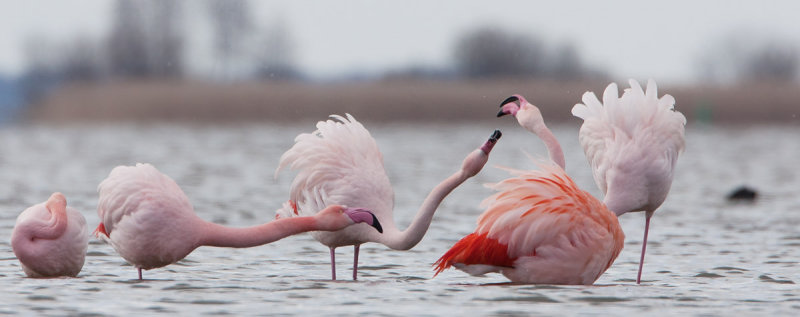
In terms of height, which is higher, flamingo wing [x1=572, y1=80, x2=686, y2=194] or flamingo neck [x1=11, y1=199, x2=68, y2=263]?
flamingo wing [x1=572, y1=80, x2=686, y2=194]

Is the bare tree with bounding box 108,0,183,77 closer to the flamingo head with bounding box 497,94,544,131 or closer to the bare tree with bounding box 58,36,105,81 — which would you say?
the bare tree with bounding box 58,36,105,81

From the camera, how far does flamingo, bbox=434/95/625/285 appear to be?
757 cm

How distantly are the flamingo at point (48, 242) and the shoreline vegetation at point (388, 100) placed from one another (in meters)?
26.5

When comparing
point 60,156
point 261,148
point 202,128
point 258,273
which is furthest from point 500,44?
point 258,273

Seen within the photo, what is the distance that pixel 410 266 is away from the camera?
9.32 m

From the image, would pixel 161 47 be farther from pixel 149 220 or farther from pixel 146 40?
pixel 149 220

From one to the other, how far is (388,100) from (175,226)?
2800 centimetres

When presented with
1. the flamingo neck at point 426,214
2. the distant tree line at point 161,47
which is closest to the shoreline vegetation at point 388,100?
the distant tree line at point 161,47

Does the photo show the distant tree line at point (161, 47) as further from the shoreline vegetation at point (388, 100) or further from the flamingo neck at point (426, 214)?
the flamingo neck at point (426, 214)

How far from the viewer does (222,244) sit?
7.52 meters

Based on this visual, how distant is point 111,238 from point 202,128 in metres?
36.3

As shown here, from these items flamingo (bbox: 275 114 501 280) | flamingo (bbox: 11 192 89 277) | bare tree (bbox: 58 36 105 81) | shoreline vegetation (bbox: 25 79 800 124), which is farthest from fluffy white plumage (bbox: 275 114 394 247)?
bare tree (bbox: 58 36 105 81)

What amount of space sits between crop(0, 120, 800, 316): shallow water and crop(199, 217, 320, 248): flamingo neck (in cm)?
35

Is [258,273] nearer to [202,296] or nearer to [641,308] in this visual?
[202,296]
